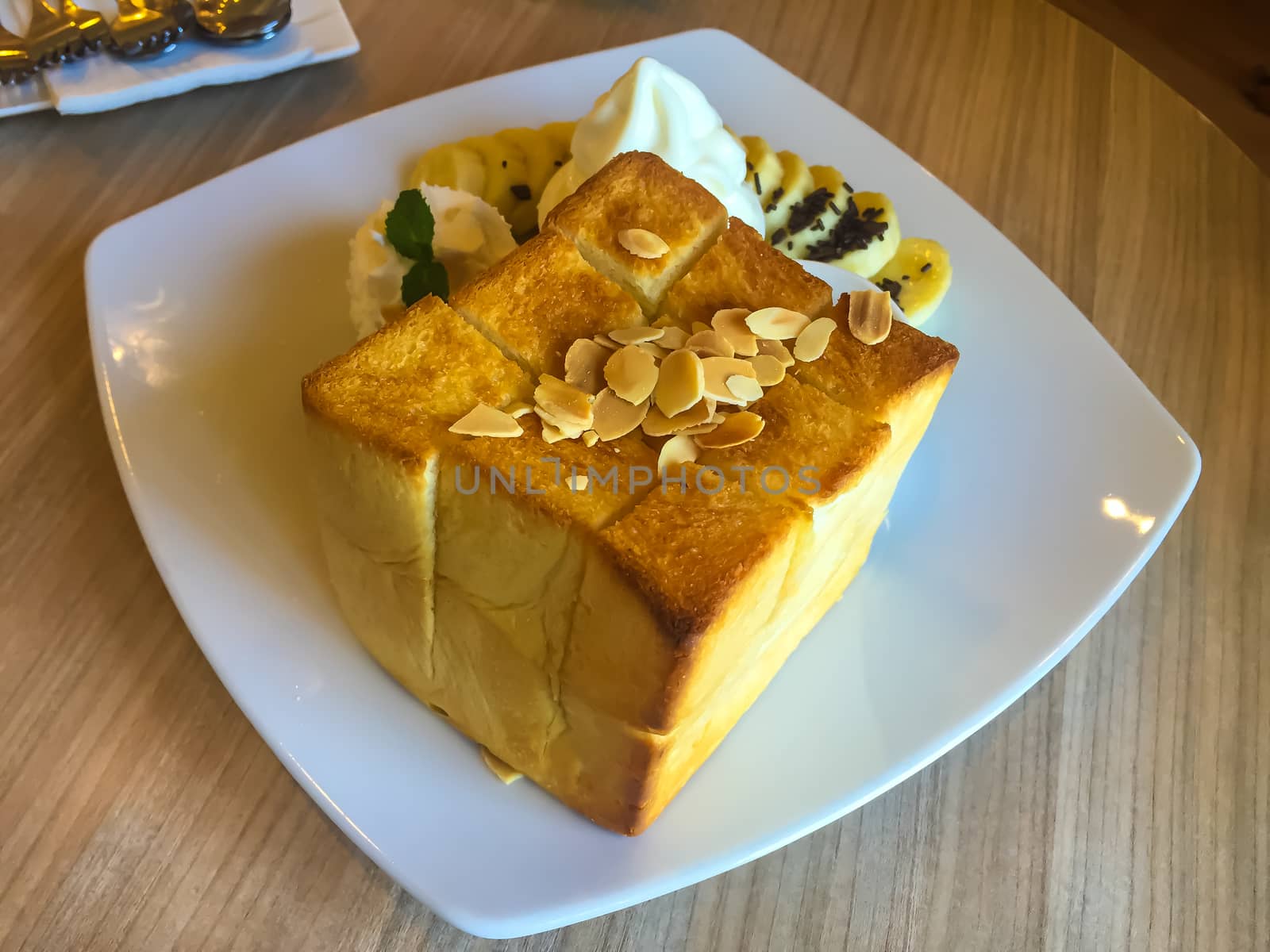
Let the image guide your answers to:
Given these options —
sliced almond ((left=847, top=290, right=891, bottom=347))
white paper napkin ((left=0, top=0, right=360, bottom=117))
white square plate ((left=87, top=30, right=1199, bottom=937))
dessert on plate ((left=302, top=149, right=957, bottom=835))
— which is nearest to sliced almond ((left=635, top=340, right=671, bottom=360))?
dessert on plate ((left=302, top=149, right=957, bottom=835))

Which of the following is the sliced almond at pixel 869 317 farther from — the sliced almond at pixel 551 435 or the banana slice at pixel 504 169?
the banana slice at pixel 504 169

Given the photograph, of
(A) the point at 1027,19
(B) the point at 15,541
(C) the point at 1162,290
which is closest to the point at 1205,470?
(C) the point at 1162,290

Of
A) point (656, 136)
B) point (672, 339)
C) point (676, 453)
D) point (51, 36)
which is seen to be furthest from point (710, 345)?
point (51, 36)

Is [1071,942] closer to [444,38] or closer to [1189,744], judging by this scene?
[1189,744]

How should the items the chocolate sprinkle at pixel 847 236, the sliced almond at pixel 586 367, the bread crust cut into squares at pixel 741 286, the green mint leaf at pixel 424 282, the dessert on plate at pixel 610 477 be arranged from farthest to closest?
1. the chocolate sprinkle at pixel 847 236
2. the green mint leaf at pixel 424 282
3. the bread crust cut into squares at pixel 741 286
4. the sliced almond at pixel 586 367
5. the dessert on plate at pixel 610 477

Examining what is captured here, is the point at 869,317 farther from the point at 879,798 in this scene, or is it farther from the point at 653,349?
the point at 879,798

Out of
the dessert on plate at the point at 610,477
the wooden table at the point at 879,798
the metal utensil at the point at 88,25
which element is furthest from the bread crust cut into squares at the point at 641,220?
the metal utensil at the point at 88,25

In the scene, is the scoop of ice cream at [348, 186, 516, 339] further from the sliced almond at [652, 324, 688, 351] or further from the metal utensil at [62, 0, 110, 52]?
the metal utensil at [62, 0, 110, 52]
